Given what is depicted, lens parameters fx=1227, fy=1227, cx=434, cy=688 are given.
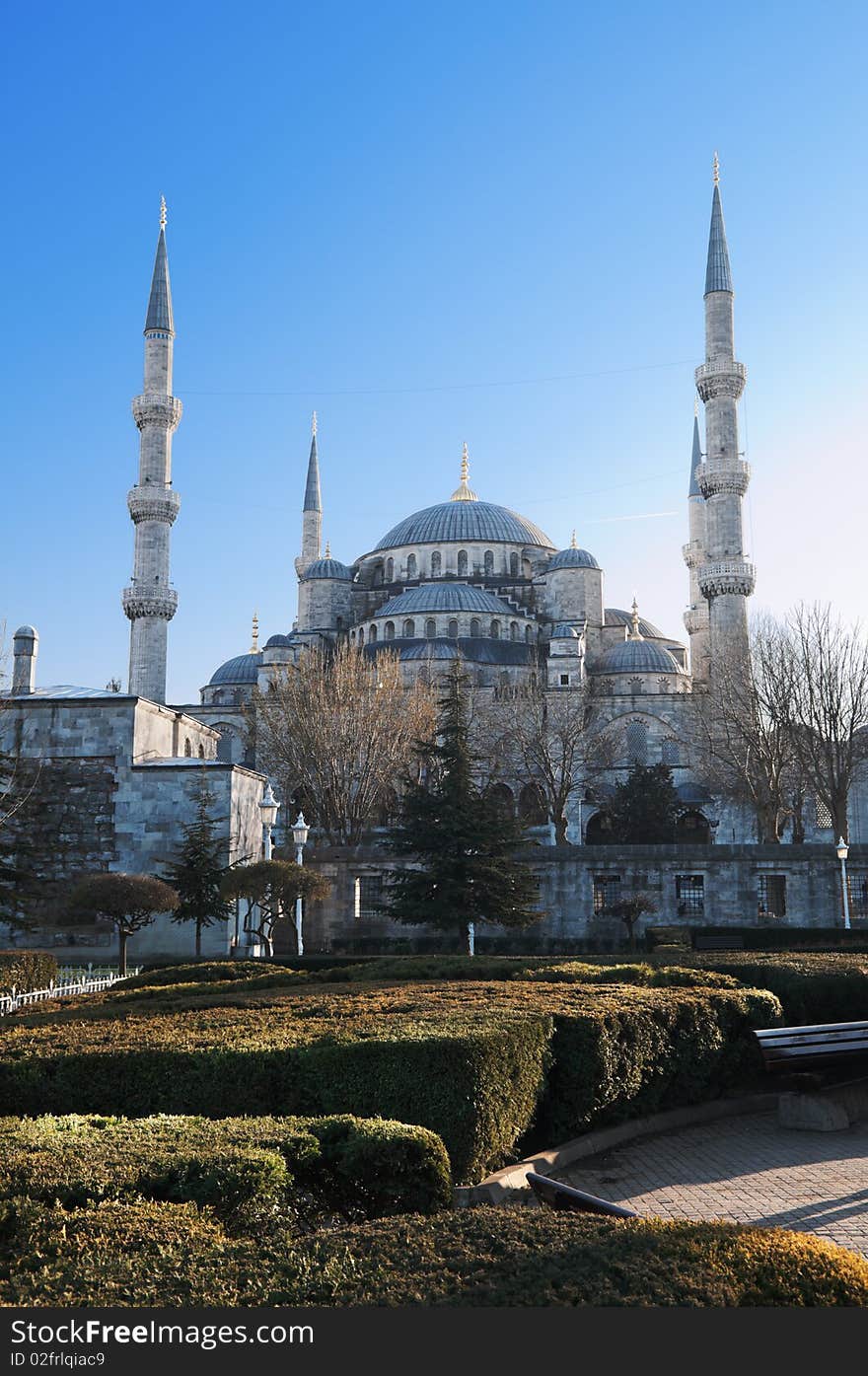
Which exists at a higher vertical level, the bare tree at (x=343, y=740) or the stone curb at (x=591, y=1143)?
the bare tree at (x=343, y=740)

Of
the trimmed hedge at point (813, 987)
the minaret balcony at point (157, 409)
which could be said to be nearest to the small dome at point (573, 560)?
the minaret balcony at point (157, 409)

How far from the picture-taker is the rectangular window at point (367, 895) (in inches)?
1075

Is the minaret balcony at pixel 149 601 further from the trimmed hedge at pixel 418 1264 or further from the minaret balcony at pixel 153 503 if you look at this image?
the trimmed hedge at pixel 418 1264

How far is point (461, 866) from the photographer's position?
22609mm

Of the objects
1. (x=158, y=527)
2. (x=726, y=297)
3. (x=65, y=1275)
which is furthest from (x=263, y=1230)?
(x=726, y=297)

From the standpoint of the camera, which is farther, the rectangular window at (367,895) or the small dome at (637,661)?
the small dome at (637,661)

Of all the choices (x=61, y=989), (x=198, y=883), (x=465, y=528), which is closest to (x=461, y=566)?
(x=465, y=528)

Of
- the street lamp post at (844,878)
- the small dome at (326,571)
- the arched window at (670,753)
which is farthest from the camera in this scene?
the small dome at (326,571)

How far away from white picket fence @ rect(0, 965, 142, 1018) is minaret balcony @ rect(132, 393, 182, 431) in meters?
31.4

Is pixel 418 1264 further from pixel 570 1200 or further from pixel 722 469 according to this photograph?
pixel 722 469

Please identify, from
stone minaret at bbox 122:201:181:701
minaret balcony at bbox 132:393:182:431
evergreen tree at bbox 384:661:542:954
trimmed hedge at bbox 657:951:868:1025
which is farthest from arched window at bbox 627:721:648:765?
trimmed hedge at bbox 657:951:868:1025

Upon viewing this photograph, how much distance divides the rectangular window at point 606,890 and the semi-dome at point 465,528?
38552 millimetres

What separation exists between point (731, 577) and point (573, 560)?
53.0 feet

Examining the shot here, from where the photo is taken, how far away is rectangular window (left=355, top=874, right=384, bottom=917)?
89.6 feet
